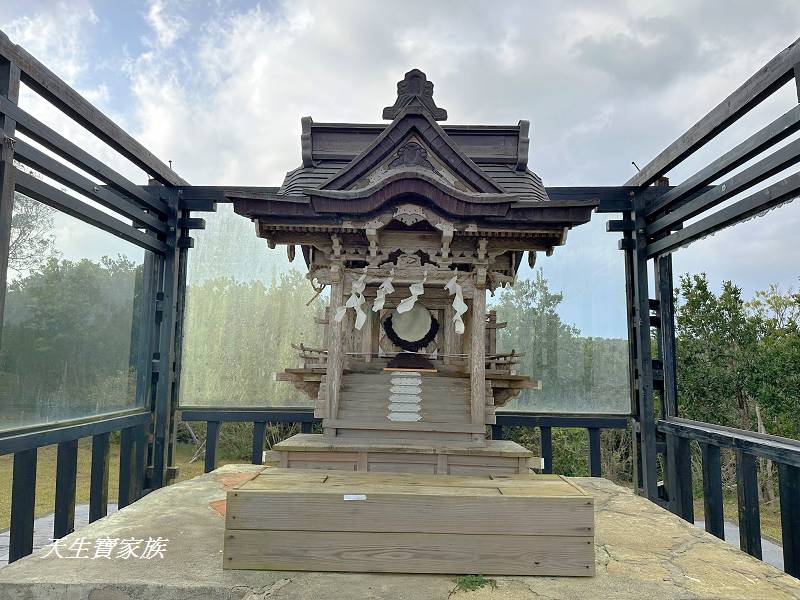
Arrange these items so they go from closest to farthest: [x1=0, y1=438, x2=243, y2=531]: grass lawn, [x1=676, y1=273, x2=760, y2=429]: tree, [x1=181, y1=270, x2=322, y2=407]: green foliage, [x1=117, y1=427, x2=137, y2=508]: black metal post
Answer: [x1=117, y1=427, x2=137, y2=508]: black metal post, [x1=181, y1=270, x2=322, y2=407]: green foliage, [x1=0, y1=438, x2=243, y2=531]: grass lawn, [x1=676, y1=273, x2=760, y2=429]: tree

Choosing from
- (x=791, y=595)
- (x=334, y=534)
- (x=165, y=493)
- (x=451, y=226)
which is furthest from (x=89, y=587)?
(x=791, y=595)

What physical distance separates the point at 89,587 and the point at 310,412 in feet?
14.5

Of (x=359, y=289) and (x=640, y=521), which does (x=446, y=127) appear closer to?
(x=359, y=289)

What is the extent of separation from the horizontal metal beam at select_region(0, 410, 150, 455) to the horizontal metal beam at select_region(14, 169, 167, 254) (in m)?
2.35

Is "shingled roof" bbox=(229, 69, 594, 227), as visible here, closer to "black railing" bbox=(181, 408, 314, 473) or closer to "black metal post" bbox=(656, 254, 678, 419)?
"black metal post" bbox=(656, 254, 678, 419)

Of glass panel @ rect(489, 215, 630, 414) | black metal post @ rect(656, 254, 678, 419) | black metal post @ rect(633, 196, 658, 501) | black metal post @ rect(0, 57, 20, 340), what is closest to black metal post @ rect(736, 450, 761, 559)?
black metal post @ rect(633, 196, 658, 501)

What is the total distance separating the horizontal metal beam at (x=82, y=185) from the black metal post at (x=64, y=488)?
2.89m

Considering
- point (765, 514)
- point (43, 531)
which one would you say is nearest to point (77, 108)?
point (43, 531)

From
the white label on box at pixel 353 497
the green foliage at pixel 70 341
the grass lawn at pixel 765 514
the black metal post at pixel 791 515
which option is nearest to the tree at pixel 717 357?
the grass lawn at pixel 765 514

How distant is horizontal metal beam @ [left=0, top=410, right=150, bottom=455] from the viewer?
4609 millimetres

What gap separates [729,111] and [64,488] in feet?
27.4

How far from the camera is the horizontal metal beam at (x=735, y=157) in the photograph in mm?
4273

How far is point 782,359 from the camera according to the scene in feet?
37.0

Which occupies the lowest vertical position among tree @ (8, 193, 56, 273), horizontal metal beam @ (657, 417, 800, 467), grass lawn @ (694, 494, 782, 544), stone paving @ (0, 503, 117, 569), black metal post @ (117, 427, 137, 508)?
grass lawn @ (694, 494, 782, 544)
